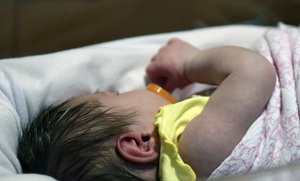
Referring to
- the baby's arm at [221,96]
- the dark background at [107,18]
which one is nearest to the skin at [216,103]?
the baby's arm at [221,96]

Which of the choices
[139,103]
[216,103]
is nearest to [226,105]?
[216,103]

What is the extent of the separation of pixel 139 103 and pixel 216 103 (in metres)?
0.11

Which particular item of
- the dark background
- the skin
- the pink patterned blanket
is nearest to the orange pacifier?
the skin

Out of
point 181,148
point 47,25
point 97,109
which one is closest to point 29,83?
point 97,109

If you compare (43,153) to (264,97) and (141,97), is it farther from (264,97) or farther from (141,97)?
(264,97)

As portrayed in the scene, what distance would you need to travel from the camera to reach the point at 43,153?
2.15 feet

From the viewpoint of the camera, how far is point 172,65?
83cm

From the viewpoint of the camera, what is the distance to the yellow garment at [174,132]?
25.6 inches

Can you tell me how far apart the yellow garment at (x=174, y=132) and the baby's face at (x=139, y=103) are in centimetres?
1

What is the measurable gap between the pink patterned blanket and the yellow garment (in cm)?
4

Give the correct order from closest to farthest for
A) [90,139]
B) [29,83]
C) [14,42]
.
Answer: [90,139], [29,83], [14,42]

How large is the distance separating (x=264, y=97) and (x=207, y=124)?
10 cm

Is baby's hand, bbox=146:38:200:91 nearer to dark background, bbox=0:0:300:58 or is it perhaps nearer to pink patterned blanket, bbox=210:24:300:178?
pink patterned blanket, bbox=210:24:300:178

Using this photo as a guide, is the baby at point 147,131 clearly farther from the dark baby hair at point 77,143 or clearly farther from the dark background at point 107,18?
the dark background at point 107,18
